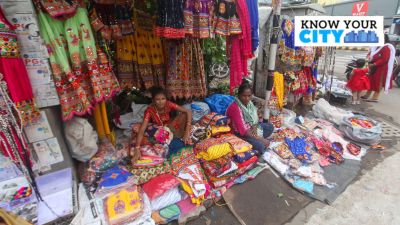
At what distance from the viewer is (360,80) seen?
5.58 meters

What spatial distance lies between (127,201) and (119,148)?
87 centimetres

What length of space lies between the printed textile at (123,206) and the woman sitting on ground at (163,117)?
1.72 ft

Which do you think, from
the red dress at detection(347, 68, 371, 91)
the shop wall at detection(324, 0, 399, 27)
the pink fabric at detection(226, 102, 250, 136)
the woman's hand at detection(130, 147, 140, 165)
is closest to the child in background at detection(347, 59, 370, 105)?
the red dress at detection(347, 68, 371, 91)

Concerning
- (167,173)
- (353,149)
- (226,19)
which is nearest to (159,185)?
(167,173)

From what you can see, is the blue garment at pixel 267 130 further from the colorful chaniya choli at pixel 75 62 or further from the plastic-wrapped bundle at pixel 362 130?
the colorful chaniya choli at pixel 75 62

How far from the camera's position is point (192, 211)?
7.76 ft

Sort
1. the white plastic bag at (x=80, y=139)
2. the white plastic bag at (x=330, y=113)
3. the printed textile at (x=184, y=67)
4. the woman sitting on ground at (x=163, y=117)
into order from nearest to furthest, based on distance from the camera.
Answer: the white plastic bag at (x=80, y=139), the woman sitting on ground at (x=163, y=117), the printed textile at (x=184, y=67), the white plastic bag at (x=330, y=113)

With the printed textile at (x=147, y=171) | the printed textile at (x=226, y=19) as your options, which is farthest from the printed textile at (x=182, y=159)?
the printed textile at (x=226, y=19)

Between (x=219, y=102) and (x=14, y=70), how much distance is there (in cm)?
266

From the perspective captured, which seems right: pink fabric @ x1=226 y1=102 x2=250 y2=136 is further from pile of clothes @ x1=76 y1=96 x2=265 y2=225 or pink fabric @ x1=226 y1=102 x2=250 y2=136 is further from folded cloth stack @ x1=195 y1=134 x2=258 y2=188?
folded cloth stack @ x1=195 y1=134 x2=258 y2=188

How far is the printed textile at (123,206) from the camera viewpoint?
199 centimetres

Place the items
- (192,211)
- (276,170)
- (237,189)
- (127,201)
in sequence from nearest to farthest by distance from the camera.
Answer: (127,201) < (192,211) < (237,189) < (276,170)

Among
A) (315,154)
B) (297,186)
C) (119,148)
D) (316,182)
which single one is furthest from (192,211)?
(315,154)

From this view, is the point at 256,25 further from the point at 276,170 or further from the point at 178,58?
the point at 276,170
